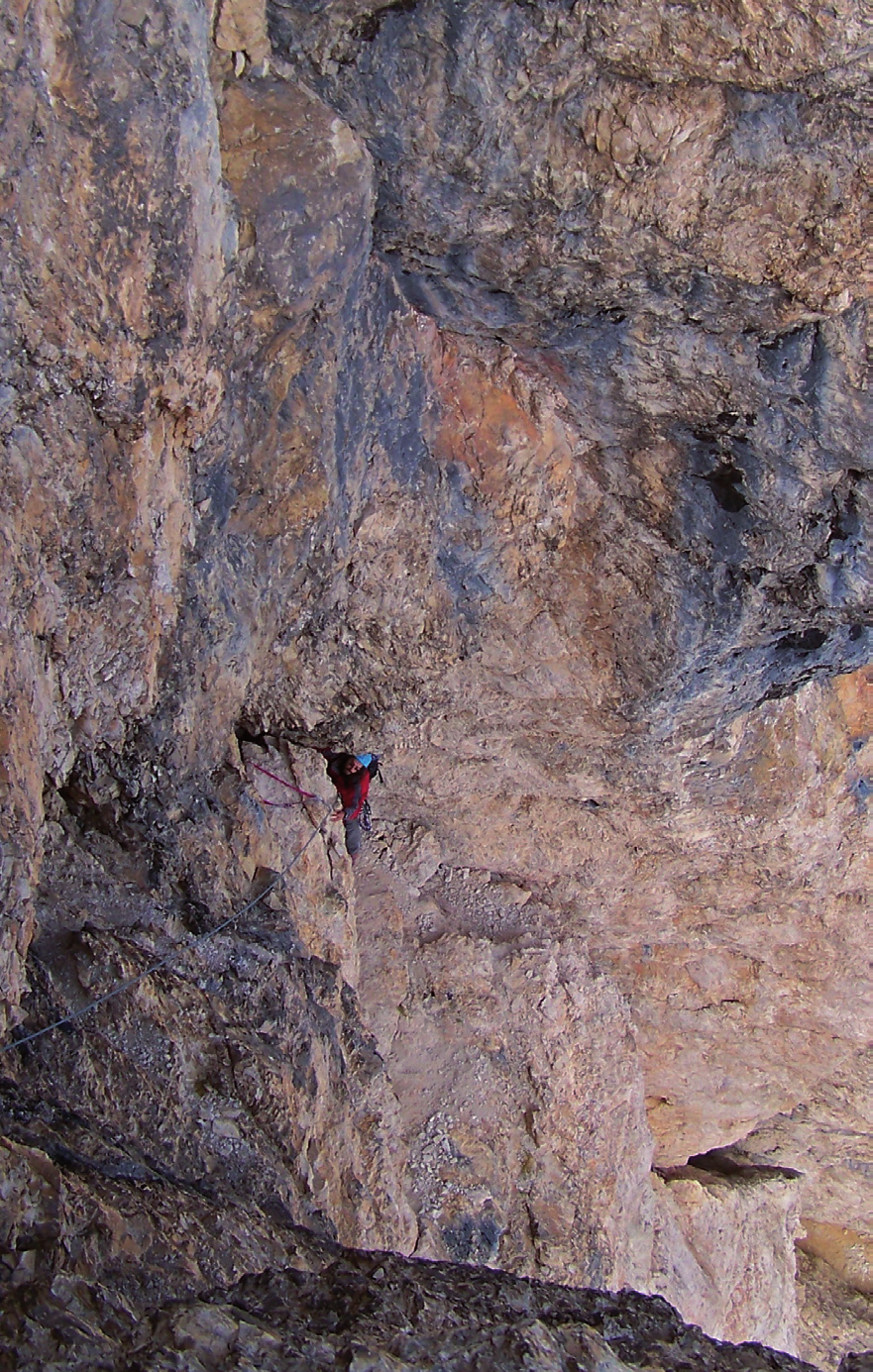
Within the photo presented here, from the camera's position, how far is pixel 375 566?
4887mm

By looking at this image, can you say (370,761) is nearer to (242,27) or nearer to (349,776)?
(349,776)

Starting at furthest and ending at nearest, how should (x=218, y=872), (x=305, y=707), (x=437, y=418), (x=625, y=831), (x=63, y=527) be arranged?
(x=625, y=831) → (x=305, y=707) → (x=218, y=872) → (x=437, y=418) → (x=63, y=527)

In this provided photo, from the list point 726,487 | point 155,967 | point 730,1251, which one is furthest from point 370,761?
point 730,1251

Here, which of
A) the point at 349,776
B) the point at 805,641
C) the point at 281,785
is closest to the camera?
the point at 805,641

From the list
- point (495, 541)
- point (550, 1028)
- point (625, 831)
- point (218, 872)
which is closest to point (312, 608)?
point (495, 541)

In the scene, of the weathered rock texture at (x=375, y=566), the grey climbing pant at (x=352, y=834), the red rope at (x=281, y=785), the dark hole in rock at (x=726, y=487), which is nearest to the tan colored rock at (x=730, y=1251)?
the weathered rock texture at (x=375, y=566)

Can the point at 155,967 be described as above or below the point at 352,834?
above

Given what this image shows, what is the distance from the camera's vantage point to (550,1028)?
26.6 feet

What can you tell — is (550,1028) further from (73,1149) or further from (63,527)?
(63,527)

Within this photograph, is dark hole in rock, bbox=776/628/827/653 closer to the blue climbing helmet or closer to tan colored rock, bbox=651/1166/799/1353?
the blue climbing helmet

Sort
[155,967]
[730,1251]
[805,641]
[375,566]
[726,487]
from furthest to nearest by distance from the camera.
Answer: [730,1251], [805,641], [375,566], [726,487], [155,967]

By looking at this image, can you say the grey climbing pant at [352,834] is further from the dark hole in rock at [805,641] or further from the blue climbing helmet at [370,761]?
the dark hole in rock at [805,641]

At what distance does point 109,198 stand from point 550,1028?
22.7 ft

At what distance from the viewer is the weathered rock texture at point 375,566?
9.04 ft
